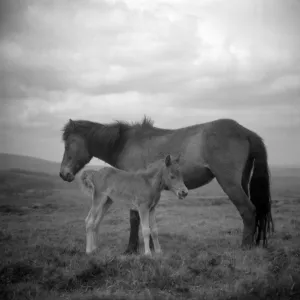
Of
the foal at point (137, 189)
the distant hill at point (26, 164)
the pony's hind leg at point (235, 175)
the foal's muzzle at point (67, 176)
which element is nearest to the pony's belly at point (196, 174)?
the pony's hind leg at point (235, 175)

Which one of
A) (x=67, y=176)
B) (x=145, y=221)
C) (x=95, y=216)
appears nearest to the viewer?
(x=145, y=221)

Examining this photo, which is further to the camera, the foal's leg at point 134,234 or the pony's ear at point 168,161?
the foal's leg at point 134,234

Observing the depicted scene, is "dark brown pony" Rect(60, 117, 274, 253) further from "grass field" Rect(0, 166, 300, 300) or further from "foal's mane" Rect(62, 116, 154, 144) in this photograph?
"grass field" Rect(0, 166, 300, 300)

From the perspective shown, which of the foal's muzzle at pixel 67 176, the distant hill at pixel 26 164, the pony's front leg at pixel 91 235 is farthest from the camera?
the distant hill at pixel 26 164

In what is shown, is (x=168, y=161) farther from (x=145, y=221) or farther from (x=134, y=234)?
(x=134, y=234)

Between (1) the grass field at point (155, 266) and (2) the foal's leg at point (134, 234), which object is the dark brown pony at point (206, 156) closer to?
(2) the foal's leg at point (134, 234)

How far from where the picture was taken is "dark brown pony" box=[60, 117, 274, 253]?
24.9 ft

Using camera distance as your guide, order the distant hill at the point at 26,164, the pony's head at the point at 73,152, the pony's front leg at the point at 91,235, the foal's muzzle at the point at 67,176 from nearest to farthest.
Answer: the pony's front leg at the point at 91,235, the foal's muzzle at the point at 67,176, the pony's head at the point at 73,152, the distant hill at the point at 26,164

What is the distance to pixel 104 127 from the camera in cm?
923

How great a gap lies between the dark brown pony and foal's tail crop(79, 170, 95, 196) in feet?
3.91

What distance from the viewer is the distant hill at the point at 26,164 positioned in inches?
705

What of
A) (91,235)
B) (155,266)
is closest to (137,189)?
(91,235)

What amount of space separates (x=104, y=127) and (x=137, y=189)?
Result: 2.87 meters

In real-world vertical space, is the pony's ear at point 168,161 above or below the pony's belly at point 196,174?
above
